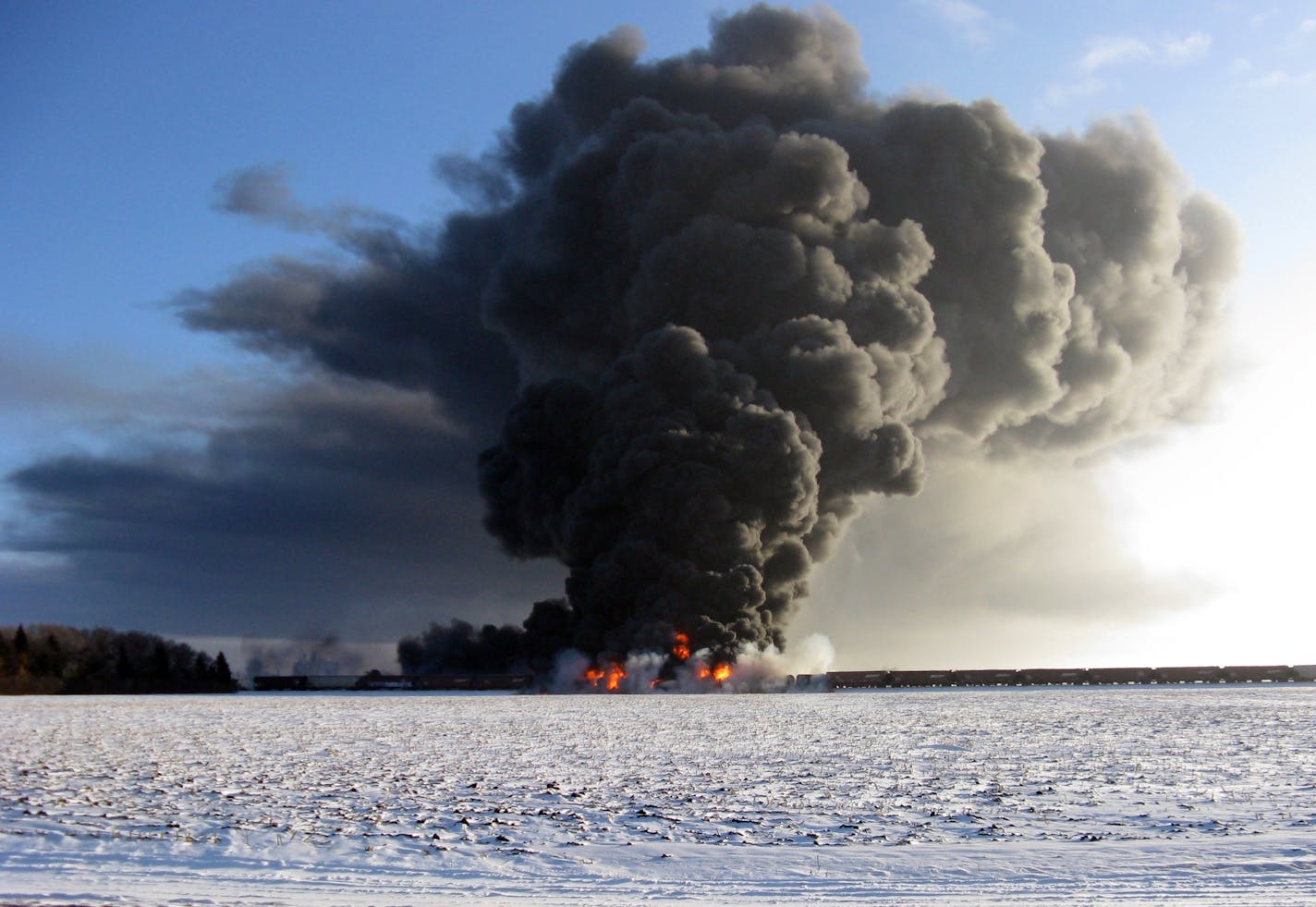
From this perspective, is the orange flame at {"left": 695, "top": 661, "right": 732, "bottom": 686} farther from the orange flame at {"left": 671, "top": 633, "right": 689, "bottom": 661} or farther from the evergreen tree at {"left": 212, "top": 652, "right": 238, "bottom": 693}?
the evergreen tree at {"left": 212, "top": 652, "right": 238, "bottom": 693}

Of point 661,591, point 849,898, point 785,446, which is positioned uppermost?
point 785,446

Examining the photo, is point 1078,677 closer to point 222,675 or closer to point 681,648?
point 681,648

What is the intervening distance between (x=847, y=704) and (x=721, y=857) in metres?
41.9

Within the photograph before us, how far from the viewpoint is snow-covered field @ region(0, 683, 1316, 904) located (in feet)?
47.3

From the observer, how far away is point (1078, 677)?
3664 inches

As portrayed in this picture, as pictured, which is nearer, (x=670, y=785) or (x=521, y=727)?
(x=670, y=785)

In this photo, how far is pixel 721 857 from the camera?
52.7 ft

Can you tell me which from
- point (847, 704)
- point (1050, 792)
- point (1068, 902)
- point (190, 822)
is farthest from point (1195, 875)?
point (847, 704)

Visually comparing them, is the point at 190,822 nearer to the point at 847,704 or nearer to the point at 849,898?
the point at 849,898

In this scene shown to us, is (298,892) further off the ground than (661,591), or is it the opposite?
(661,591)

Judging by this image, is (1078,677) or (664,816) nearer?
(664,816)

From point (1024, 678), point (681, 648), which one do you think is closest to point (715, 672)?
point (681, 648)

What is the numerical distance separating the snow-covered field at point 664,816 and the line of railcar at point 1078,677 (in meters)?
54.5

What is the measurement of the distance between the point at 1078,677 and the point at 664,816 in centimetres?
8169
